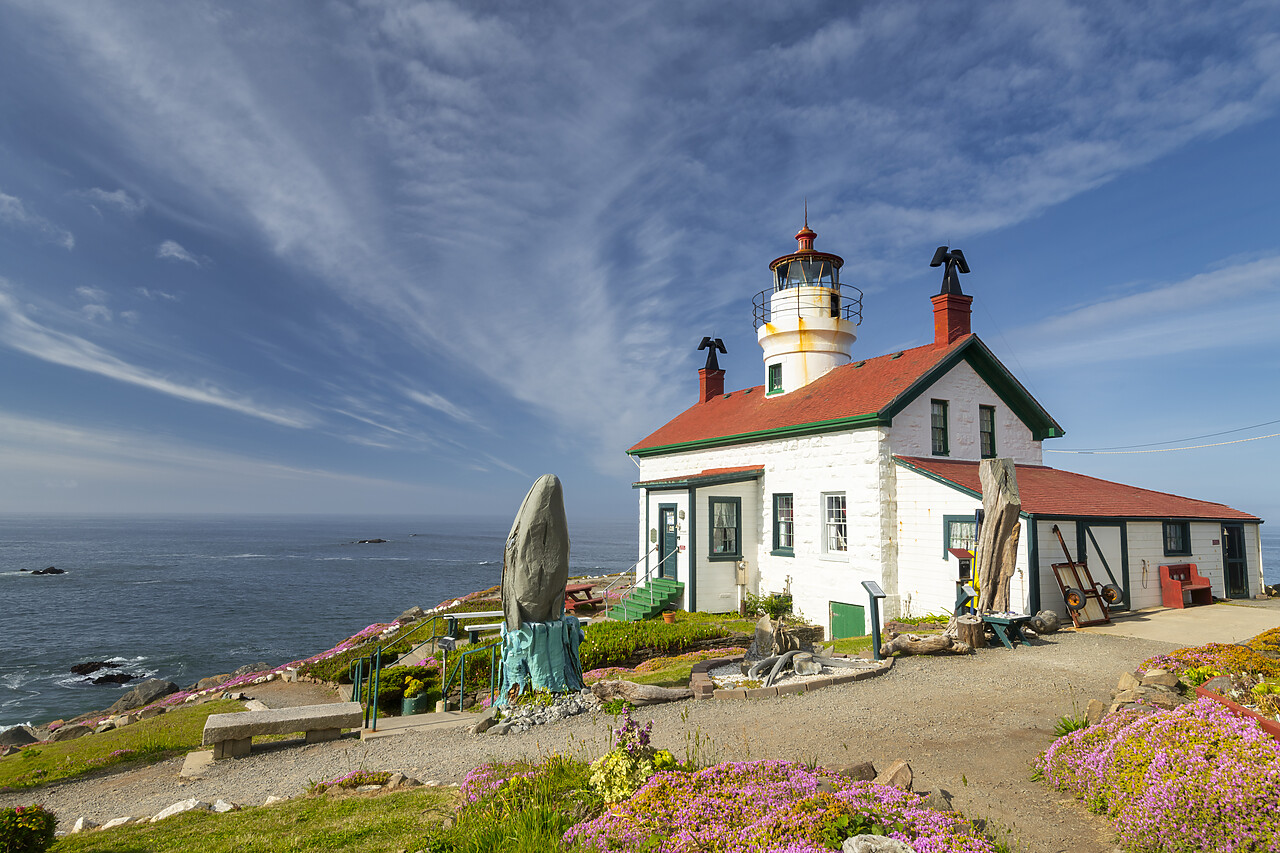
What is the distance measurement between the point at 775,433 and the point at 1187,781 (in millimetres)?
15948

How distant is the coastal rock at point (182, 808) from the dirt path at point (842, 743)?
45 centimetres

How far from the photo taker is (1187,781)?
4.75 m

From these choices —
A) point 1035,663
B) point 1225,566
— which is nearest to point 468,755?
point 1035,663

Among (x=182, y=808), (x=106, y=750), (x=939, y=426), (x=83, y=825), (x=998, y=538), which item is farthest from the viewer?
(x=939, y=426)

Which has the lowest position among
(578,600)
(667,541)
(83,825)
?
(83,825)

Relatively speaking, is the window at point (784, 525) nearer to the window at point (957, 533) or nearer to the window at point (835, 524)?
the window at point (835, 524)

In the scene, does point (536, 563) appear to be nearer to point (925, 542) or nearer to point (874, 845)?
point (874, 845)

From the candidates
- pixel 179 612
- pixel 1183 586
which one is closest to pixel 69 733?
pixel 179 612

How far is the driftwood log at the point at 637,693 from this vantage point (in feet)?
33.1

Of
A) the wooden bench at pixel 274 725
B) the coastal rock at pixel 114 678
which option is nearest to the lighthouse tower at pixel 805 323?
the wooden bench at pixel 274 725

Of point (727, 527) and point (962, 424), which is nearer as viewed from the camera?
point (962, 424)

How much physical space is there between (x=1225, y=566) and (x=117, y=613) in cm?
5307

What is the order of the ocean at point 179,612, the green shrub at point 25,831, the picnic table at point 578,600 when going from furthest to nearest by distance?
1. the ocean at point 179,612
2. the picnic table at point 578,600
3. the green shrub at point 25,831

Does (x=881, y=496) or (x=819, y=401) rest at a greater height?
(x=819, y=401)
